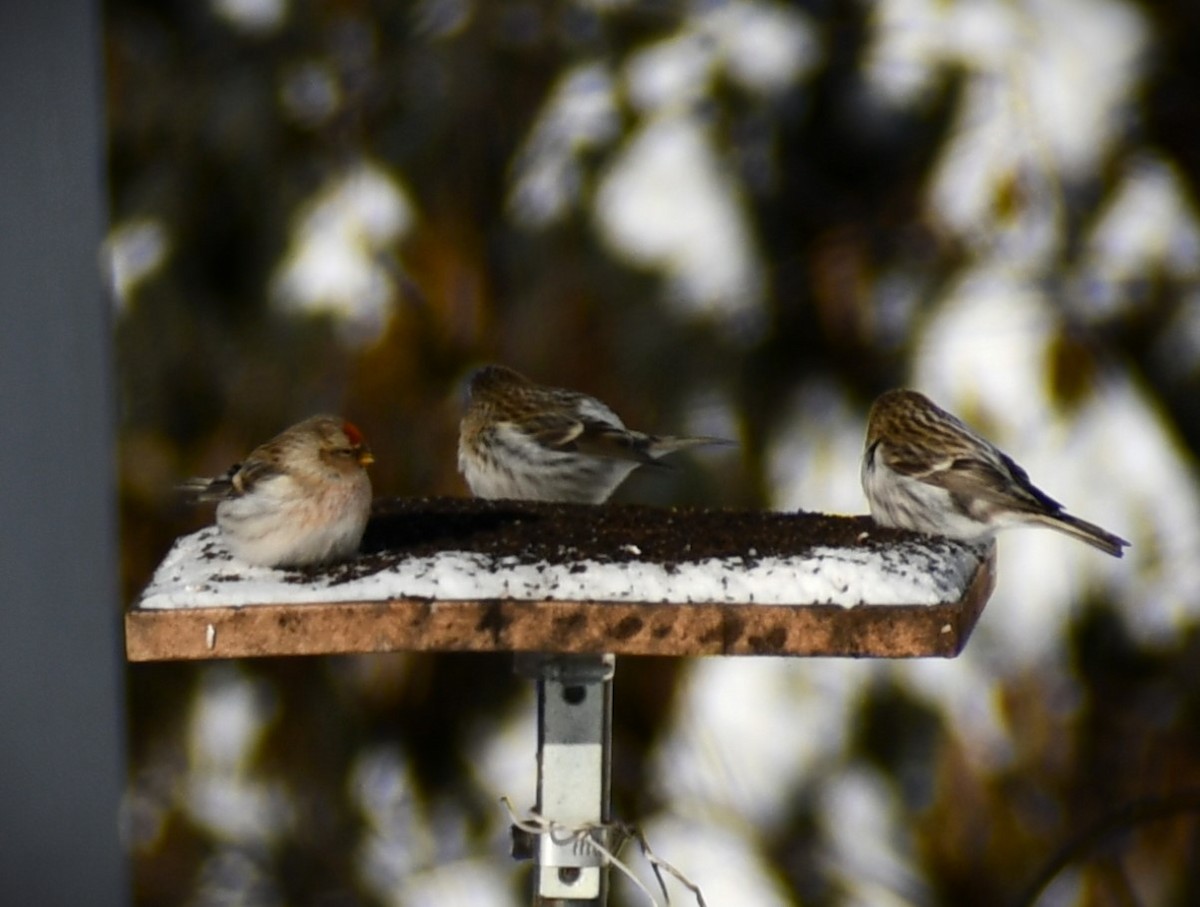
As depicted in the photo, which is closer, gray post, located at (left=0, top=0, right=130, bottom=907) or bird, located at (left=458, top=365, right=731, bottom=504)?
bird, located at (left=458, top=365, right=731, bottom=504)

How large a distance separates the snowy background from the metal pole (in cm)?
76

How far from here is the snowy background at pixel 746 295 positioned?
2.06 metres

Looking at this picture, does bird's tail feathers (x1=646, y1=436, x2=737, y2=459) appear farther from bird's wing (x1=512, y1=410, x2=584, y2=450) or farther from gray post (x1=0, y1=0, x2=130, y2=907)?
gray post (x1=0, y1=0, x2=130, y2=907)

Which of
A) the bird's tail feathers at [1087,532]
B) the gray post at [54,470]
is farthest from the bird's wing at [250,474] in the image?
the bird's tail feathers at [1087,532]

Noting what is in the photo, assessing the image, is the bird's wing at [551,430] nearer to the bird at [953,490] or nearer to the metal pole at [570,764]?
the bird at [953,490]

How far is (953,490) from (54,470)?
1203mm

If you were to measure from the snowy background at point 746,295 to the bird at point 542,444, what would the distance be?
186 mm

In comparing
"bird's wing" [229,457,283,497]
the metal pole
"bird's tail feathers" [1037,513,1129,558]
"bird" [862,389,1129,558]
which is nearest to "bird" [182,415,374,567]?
"bird's wing" [229,457,283,497]

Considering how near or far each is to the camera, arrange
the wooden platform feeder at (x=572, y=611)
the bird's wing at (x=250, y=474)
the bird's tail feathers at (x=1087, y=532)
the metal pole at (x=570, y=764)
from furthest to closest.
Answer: the bird's tail feathers at (x=1087, y=532) < the bird's wing at (x=250, y=474) < the metal pole at (x=570, y=764) < the wooden platform feeder at (x=572, y=611)

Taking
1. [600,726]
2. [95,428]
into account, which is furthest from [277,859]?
[600,726]

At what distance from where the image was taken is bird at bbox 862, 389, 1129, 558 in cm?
167

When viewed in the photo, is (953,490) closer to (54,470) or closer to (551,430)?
(551,430)

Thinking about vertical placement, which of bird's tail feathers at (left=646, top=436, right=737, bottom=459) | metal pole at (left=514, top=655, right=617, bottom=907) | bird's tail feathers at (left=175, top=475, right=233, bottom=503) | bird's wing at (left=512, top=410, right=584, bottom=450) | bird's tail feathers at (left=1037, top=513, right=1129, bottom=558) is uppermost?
bird's tail feathers at (left=175, top=475, right=233, bottom=503)

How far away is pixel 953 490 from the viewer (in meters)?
1.68
